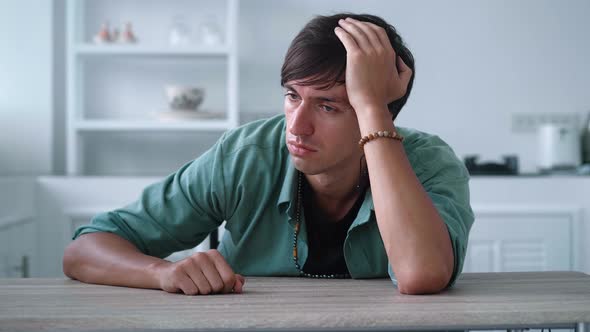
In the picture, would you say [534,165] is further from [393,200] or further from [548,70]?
[393,200]

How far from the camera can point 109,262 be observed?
1.17m

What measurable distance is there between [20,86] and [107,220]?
1.91 meters

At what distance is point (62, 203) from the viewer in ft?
9.07

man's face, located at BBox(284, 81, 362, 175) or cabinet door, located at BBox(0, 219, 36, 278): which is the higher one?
man's face, located at BBox(284, 81, 362, 175)

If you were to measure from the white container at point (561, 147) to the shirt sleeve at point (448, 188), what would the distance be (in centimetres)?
181

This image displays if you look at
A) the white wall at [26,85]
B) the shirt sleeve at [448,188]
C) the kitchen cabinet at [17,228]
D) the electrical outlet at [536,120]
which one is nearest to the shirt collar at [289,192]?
the shirt sleeve at [448,188]

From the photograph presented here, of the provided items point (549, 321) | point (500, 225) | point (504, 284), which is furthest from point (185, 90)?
point (549, 321)

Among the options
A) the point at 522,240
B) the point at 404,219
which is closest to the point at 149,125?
the point at 522,240

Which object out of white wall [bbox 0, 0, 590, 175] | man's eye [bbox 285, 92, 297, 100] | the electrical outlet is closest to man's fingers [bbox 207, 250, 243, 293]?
man's eye [bbox 285, 92, 297, 100]

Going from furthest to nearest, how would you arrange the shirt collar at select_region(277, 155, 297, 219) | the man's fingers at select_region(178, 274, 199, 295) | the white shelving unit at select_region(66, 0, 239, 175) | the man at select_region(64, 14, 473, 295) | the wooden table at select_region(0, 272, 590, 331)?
1. the white shelving unit at select_region(66, 0, 239, 175)
2. the shirt collar at select_region(277, 155, 297, 219)
3. the man at select_region(64, 14, 473, 295)
4. the man's fingers at select_region(178, 274, 199, 295)
5. the wooden table at select_region(0, 272, 590, 331)

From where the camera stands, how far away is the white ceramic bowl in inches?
114

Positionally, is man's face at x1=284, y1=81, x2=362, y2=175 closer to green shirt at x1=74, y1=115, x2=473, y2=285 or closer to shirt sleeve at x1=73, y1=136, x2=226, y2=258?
green shirt at x1=74, y1=115, x2=473, y2=285

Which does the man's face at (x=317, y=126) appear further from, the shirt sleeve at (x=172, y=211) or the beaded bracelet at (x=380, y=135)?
the shirt sleeve at (x=172, y=211)

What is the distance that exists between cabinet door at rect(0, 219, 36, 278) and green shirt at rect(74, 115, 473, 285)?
3.86 feet
